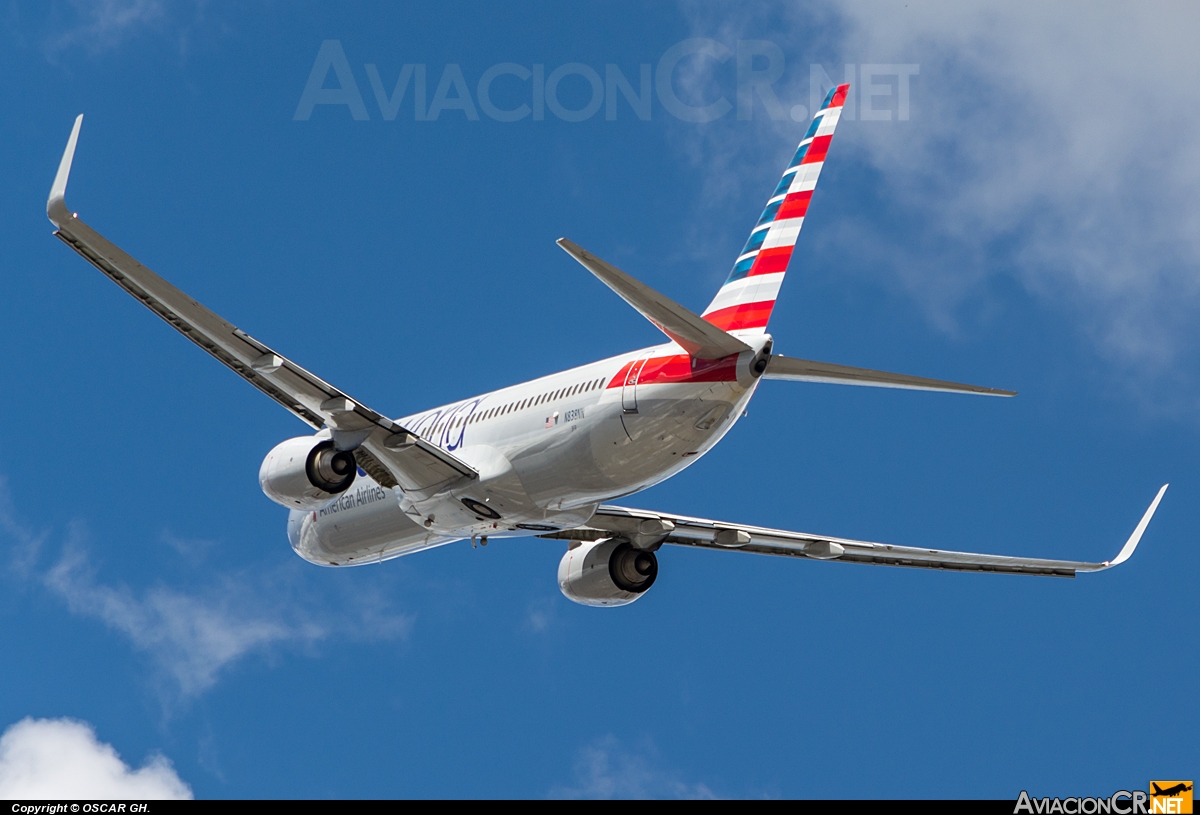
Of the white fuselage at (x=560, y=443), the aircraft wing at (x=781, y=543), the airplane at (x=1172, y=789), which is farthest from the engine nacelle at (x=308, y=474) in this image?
the airplane at (x=1172, y=789)

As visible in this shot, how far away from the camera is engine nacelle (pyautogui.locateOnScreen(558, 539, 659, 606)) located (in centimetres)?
3569

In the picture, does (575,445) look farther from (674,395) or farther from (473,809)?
(473,809)

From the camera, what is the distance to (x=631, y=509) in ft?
115

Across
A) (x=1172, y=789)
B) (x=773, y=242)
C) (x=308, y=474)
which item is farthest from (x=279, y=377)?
(x=1172, y=789)

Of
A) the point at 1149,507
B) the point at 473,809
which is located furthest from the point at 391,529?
the point at 1149,507

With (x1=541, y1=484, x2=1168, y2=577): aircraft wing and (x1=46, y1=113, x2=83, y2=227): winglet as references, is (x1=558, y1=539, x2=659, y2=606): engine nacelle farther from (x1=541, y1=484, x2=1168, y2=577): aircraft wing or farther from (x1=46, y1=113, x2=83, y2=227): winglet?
(x1=46, y1=113, x2=83, y2=227): winglet

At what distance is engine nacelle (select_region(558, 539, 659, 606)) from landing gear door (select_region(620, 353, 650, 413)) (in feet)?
25.8

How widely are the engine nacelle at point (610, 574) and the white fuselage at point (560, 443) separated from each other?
9.23 feet

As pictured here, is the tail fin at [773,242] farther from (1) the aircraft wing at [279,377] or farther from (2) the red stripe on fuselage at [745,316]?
(1) the aircraft wing at [279,377]

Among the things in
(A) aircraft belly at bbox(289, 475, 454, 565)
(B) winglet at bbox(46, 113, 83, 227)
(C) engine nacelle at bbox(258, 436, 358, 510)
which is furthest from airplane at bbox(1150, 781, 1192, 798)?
(B) winglet at bbox(46, 113, 83, 227)

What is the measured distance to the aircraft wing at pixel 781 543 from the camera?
3481 cm

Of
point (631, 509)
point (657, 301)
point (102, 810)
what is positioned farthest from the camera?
point (631, 509)

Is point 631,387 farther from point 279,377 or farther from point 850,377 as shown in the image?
point 279,377

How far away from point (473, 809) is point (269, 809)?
3.12m
